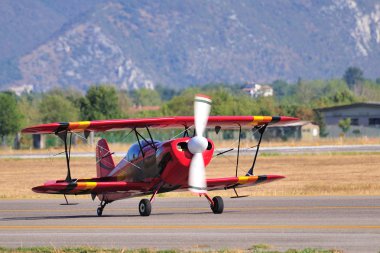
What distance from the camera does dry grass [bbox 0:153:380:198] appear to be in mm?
35781

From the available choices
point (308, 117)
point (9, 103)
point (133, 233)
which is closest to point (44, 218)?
point (133, 233)

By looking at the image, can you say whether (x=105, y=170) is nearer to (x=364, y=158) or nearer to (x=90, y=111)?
(x=364, y=158)

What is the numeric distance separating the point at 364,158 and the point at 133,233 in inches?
1451

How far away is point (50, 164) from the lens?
61.3 metres

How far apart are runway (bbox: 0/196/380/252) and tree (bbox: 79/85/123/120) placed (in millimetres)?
78593

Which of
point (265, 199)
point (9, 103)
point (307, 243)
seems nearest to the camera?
point (307, 243)

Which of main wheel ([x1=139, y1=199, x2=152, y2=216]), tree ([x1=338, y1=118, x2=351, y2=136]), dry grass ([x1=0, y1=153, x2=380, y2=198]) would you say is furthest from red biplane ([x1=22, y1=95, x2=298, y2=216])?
tree ([x1=338, y1=118, x2=351, y2=136])

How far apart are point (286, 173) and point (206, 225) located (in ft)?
81.9

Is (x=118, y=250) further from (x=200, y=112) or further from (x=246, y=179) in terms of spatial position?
(x=246, y=179)

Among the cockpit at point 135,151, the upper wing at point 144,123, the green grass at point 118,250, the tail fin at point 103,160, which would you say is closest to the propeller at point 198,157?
the upper wing at point 144,123

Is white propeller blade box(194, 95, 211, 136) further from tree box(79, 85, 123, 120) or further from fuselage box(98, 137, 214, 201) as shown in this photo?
tree box(79, 85, 123, 120)

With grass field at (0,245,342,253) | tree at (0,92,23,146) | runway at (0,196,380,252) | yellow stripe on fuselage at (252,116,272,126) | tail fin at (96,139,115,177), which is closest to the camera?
grass field at (0,245,342,253)

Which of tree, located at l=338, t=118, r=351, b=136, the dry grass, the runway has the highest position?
tree, located at l=338, t=118, r=351, b=136

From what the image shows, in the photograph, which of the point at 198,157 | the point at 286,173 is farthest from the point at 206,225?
the point at 286,173
